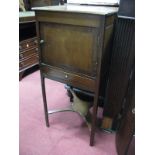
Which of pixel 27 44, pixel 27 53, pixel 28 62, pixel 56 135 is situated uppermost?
Answer: pixel 27 44

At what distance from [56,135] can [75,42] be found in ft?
2.75

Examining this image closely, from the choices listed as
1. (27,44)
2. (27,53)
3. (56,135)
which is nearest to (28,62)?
(27,53)

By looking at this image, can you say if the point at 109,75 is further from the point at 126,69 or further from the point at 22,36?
the point at 22,36

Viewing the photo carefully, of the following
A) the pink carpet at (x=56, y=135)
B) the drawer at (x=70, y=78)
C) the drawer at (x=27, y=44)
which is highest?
the drawer at (x=27, y=44)

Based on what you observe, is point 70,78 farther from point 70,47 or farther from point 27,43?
point 27,43

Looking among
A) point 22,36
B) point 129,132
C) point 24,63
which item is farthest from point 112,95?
point 22,36

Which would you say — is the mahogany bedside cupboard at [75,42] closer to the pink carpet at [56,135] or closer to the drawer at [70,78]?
the drawer at [70,78]

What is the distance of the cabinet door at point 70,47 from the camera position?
1065mm

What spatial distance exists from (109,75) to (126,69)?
15cm

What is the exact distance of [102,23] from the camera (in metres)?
0.97

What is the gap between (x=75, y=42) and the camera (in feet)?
3.65

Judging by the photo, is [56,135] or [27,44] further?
[27,44]

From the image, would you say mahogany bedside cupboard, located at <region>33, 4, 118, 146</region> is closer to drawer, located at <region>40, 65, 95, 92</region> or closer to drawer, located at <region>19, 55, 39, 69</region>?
drawer, located at <region>40, 65, 95, 92</region>

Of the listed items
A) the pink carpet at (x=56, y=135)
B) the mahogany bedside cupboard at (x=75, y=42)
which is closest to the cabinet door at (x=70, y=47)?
the mahogany bedside cupboard at (x=75, y=42)
